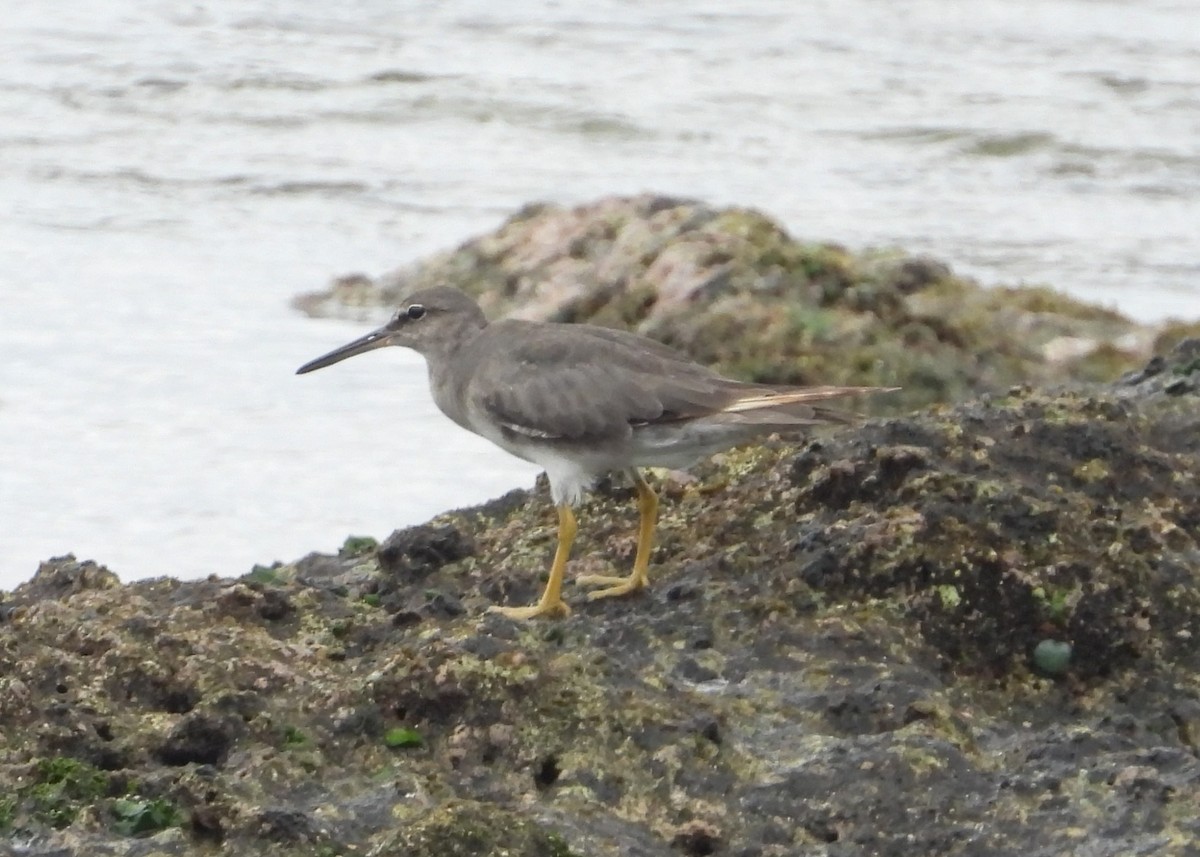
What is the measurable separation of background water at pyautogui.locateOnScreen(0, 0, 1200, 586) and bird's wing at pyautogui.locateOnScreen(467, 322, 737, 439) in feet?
8.34

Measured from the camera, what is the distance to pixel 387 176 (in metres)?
17.4

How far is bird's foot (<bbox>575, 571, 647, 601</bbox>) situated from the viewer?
17.7 ft

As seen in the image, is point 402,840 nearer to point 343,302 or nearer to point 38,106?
point 343,302

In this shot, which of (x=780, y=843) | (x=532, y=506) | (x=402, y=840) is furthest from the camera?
(x=532, y=506)

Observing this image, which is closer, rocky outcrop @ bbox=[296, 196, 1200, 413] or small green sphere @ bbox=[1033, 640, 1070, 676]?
small green sphere @ bbox=[1033, 640, 1070, 676]

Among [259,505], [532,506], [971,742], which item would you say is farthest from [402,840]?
[259,505]

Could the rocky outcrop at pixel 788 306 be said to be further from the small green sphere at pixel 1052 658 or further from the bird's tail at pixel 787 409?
the small green sphere at pixel 1052 658

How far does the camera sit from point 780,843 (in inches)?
159

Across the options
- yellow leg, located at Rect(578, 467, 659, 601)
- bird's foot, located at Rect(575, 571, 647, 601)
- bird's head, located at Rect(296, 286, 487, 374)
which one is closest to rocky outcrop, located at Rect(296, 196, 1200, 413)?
bird's head, located at Rect(296, 286, 487, 374)

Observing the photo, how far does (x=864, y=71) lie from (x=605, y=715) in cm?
1791

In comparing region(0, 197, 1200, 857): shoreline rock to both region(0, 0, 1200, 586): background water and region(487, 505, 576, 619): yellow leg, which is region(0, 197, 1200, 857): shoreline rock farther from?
region(0, 0, 1200, 586): background water

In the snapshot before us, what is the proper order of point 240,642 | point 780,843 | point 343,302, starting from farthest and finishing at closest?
point 343,302
point 240,642
point 780,843

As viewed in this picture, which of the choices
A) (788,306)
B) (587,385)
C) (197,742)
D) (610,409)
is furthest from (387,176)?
(197,742)

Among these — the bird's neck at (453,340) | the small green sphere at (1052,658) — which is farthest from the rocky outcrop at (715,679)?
the bird's neck at (453,340)
